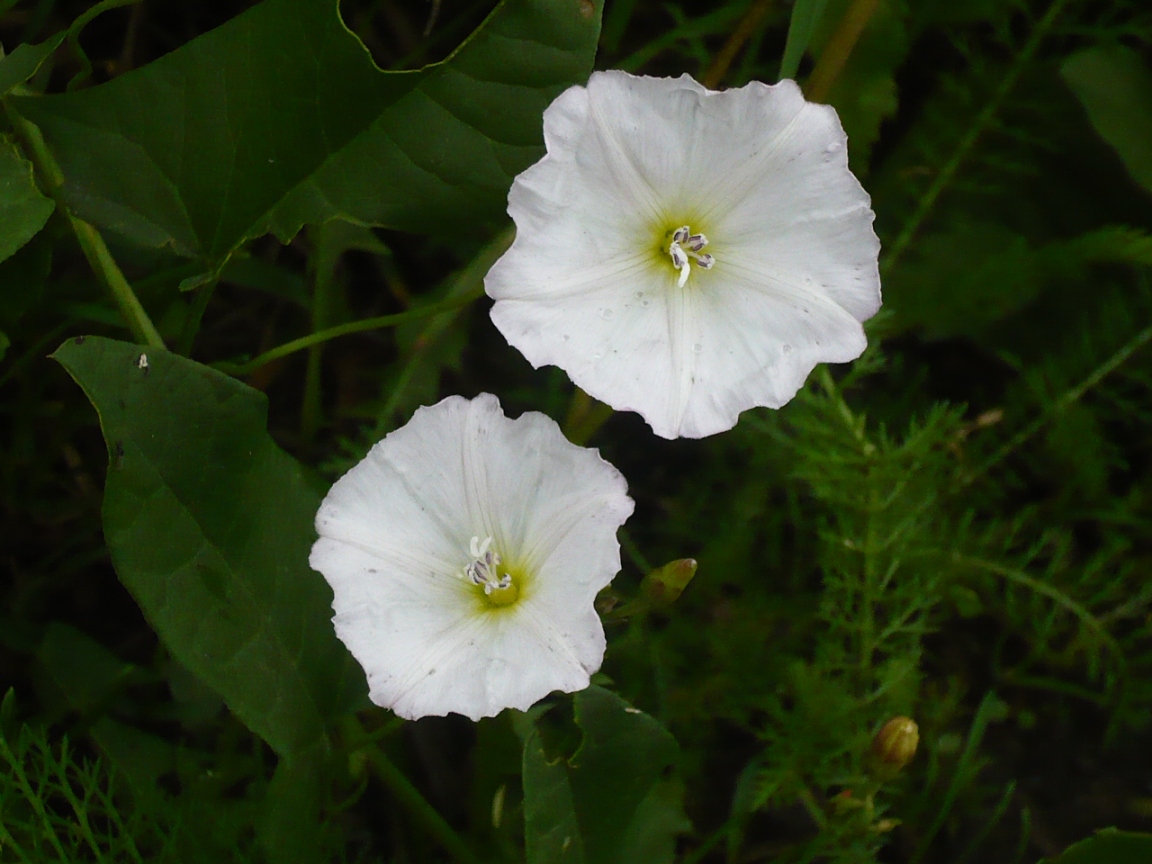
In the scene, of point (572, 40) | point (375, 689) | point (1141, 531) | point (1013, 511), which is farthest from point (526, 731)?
point (1141, 531)

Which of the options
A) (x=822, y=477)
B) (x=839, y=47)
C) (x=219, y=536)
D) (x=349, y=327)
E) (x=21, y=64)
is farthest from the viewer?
(x=822, y=477)

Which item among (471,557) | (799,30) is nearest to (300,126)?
(471,557)

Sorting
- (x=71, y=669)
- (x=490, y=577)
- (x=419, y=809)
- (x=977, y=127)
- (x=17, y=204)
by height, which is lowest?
(x=71, y=669)

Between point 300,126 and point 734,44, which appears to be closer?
point 300,126

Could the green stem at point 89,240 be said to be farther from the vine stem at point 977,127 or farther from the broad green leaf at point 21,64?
the vine stem at point 977,127

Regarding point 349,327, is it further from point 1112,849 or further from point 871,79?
point 1112,849

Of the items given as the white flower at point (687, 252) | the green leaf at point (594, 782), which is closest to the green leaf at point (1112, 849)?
the green leaf at point (594, 782)

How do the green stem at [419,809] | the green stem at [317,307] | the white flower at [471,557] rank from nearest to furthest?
the white flower at [471,557], the green stem at [419,809], the green stem at [317,307]

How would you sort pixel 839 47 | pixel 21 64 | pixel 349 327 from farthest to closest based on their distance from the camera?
pixel 839 47, pixel 349 327, pixel 21 64

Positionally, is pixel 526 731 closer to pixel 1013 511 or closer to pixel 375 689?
pixel 375 689
